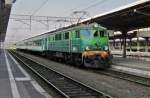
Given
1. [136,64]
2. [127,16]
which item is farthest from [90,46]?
[127,16]

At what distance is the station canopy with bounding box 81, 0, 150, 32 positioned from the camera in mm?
23730

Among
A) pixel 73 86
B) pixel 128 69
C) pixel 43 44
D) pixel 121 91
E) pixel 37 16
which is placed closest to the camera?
pixel 121 91

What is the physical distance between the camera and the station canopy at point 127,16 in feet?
77.9

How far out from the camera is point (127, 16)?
2817 centimetres

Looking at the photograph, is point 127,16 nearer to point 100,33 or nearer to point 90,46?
point 100,33

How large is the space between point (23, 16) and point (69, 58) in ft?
70.5

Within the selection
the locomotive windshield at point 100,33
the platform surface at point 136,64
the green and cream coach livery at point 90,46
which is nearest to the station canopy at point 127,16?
the locomotive windshield at point 100,33

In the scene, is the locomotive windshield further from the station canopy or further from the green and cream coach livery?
the station canopy

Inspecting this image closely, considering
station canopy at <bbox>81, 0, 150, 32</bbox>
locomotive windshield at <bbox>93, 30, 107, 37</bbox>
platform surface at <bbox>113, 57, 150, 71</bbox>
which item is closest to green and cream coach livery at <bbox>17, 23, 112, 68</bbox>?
Answer: locomotive windshield at <bbox>93, 30, 107, 37</bbox>

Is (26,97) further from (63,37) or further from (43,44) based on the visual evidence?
(43,44)

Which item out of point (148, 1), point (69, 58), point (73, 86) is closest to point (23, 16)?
point (69, 58)

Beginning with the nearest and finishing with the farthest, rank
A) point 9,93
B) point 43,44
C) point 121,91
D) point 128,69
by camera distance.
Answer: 1. point 9,93
2. point 121,91
3. point 128,69
4. point 43,44

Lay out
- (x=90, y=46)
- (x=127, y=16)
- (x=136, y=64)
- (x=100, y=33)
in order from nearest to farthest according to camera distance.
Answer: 1. (x=90, y=46)
2. (x=100, y=33)
3. (x=136, y=64)
4. (x=127, y=16)

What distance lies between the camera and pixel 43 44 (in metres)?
43.1
